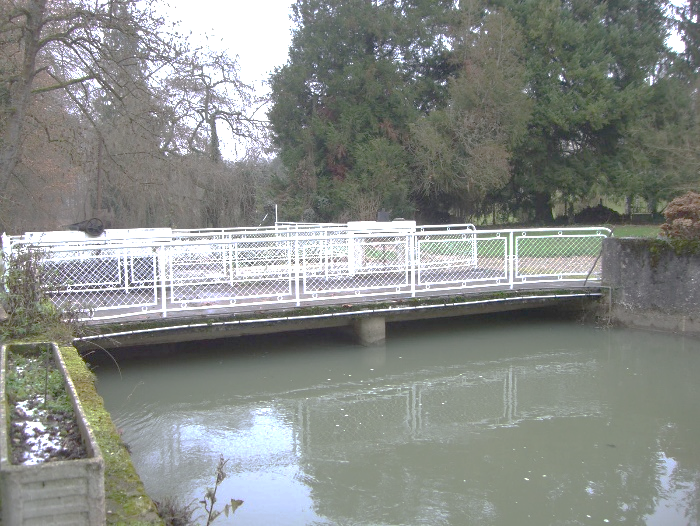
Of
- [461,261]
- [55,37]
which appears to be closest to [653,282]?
[461,261]

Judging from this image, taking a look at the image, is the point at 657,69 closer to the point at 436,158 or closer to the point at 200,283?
the point at 436,158

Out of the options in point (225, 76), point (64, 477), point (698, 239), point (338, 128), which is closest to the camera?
point (64, 477)

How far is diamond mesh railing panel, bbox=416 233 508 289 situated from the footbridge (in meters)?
0.02

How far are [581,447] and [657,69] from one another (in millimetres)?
26835

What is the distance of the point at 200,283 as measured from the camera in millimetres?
9516

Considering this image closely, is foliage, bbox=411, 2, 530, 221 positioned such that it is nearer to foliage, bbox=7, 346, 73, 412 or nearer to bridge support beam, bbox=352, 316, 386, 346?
bridge support beam, bbox=352, 316, 386, 346

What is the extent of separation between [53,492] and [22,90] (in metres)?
11.0

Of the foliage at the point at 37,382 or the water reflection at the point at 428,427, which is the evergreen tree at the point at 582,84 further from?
the foliage at the point at 37,382

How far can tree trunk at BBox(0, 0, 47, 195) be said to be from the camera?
11289 millimetres

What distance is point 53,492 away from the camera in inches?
112

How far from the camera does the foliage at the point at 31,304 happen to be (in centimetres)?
653

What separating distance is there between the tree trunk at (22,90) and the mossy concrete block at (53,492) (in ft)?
34.5

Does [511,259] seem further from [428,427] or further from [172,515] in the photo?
[172,515]

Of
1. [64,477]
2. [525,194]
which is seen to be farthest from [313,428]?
[525,194]
